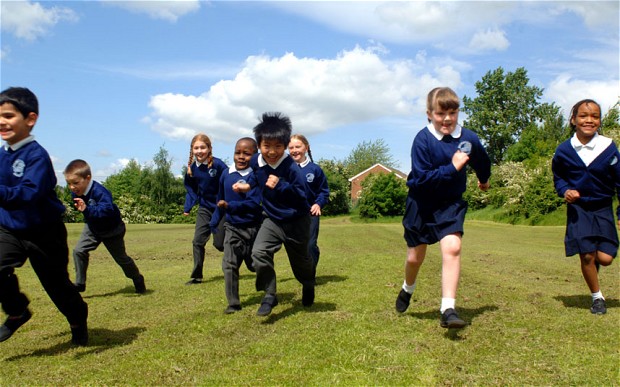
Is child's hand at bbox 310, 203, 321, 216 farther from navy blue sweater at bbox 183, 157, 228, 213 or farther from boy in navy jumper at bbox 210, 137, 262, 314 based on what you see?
navy blue sweater at bbox 183, 157, 228, 213

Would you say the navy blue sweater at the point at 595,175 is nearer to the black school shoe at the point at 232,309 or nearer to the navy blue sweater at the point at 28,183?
the black school shoe at the point at 232,309

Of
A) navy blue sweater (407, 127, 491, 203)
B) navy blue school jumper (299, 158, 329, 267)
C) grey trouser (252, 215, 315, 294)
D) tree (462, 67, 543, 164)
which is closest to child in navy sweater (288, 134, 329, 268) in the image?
navy blue school jumper (299, 158, 329, 267)

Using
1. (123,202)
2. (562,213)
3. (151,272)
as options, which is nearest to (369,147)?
(123,202)

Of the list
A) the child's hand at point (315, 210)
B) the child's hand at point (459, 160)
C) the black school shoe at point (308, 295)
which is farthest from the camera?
the child's hand at point (315, 210)

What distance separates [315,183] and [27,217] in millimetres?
4489

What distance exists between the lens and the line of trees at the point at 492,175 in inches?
1594

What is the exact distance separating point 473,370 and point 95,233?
235 inches

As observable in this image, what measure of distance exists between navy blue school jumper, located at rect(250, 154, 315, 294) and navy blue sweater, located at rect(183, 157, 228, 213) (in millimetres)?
2950

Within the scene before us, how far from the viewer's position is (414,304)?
6.22m

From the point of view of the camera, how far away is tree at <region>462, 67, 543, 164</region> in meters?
80.6

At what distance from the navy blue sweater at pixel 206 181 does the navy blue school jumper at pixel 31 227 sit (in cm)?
398

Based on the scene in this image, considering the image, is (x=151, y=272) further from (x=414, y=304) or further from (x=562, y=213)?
(x=562, y=213)

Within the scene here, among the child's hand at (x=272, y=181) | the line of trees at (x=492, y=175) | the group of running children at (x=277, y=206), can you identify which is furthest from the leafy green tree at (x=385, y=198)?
the child's hand at (x=272, y=181)

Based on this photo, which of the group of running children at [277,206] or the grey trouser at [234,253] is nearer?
the group of running children at [277,206]
